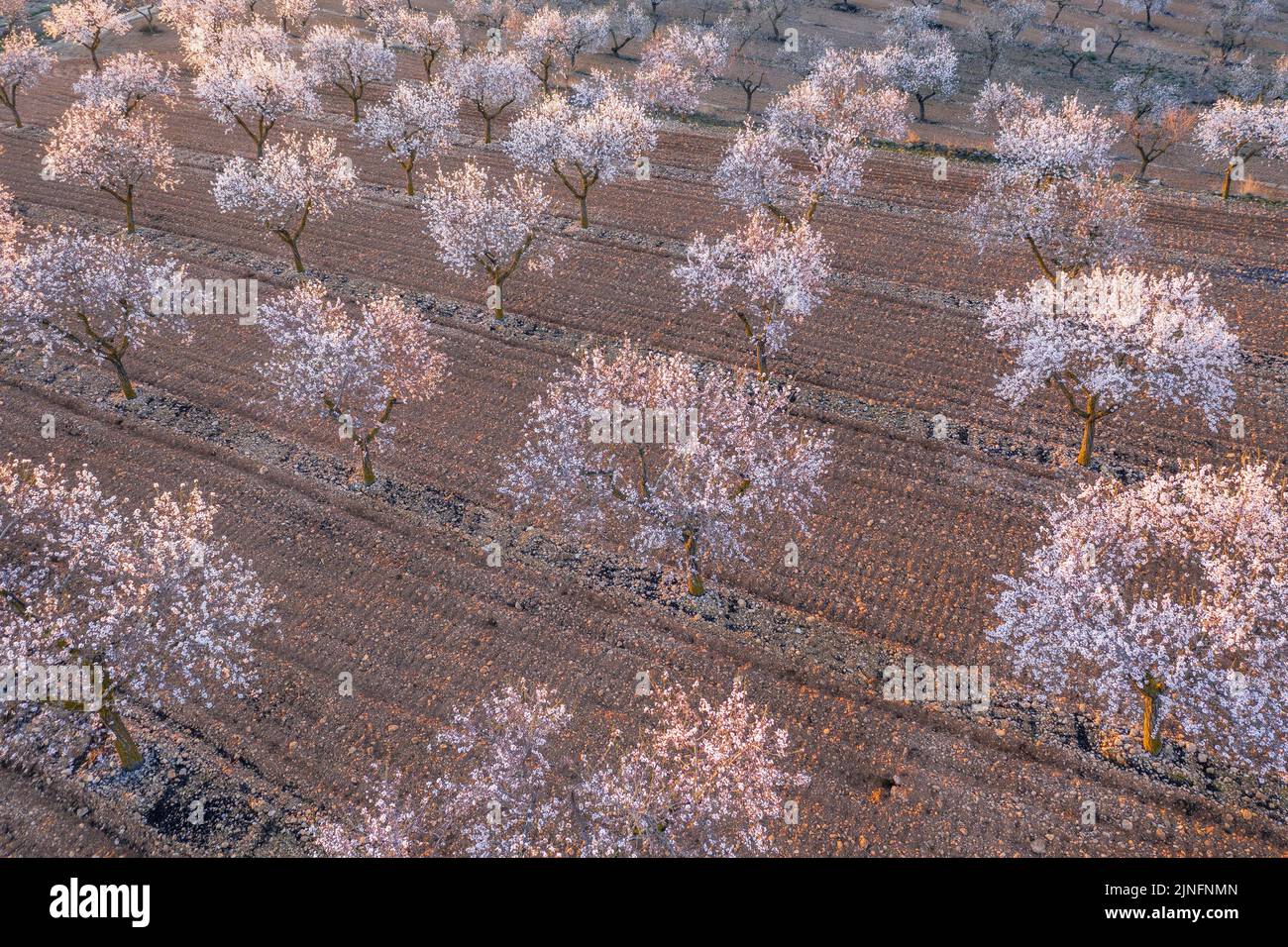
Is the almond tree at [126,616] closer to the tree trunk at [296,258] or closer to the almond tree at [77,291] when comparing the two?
the almond tree at [77,291]

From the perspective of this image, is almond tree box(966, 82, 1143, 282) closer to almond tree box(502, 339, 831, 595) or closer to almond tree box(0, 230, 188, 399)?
almond tree box(502, 339, 831, 595)

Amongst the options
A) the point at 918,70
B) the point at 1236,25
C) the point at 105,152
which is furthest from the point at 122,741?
the point at 1236,25

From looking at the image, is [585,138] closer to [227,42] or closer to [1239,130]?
[227,42]

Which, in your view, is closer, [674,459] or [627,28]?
[674,459]

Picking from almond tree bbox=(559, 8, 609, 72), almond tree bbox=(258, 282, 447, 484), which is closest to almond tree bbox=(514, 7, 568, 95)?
almond tree bbox=(559, 8, 609, 72)

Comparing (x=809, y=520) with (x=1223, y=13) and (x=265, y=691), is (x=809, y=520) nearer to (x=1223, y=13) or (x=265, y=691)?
(x=265, y=691)

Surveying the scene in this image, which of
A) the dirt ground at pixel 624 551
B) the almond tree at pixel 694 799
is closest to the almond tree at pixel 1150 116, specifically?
the dirt ground at pixel 624 551

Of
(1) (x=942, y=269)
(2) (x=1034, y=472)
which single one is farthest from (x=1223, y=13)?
(2) (x=1034, y=472)
